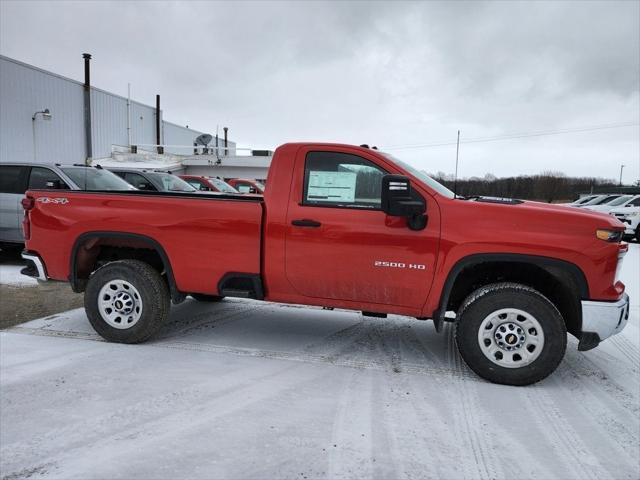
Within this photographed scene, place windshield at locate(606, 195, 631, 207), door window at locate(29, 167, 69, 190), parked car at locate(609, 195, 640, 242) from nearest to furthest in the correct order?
door window at locate(29, 167, 69, 190), parked car at locate(609, 195, 640, 242), windshield at locate(606, 195, 631, 207)

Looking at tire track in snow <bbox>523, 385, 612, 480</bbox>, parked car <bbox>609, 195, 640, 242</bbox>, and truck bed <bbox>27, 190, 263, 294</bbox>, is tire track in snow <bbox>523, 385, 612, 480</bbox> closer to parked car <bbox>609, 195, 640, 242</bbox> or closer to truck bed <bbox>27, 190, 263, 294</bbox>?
truck bed <bbox>27, 190, 263, 294</bbox>

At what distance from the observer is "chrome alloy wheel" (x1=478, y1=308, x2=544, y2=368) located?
3.57m

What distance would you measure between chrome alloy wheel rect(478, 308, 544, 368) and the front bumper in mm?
375

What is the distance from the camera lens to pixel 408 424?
9.80 feet

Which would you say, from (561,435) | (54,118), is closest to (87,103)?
(54,118)

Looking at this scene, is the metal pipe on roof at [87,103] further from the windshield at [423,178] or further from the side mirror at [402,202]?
the side mirror at [402,202]

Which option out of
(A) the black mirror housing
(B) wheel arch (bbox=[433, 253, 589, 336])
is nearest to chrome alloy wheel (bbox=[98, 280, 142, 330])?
(A) the black mirror housing

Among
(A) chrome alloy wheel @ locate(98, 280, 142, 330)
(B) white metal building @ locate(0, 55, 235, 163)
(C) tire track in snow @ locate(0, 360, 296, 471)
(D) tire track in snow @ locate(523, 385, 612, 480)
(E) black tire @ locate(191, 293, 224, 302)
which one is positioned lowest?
(C) tire track in snow @ locate(0, 360, 296, 471)

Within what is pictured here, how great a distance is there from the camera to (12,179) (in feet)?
26.5

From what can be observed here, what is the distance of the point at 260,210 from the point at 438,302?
176 cm

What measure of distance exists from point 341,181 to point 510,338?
75.8 inches

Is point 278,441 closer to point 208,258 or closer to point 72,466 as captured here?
point 72,466

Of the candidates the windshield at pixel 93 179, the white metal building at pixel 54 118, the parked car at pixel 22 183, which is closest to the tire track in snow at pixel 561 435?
the windshield at pixel 93 179

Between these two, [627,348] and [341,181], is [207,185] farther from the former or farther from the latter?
[627,348]
